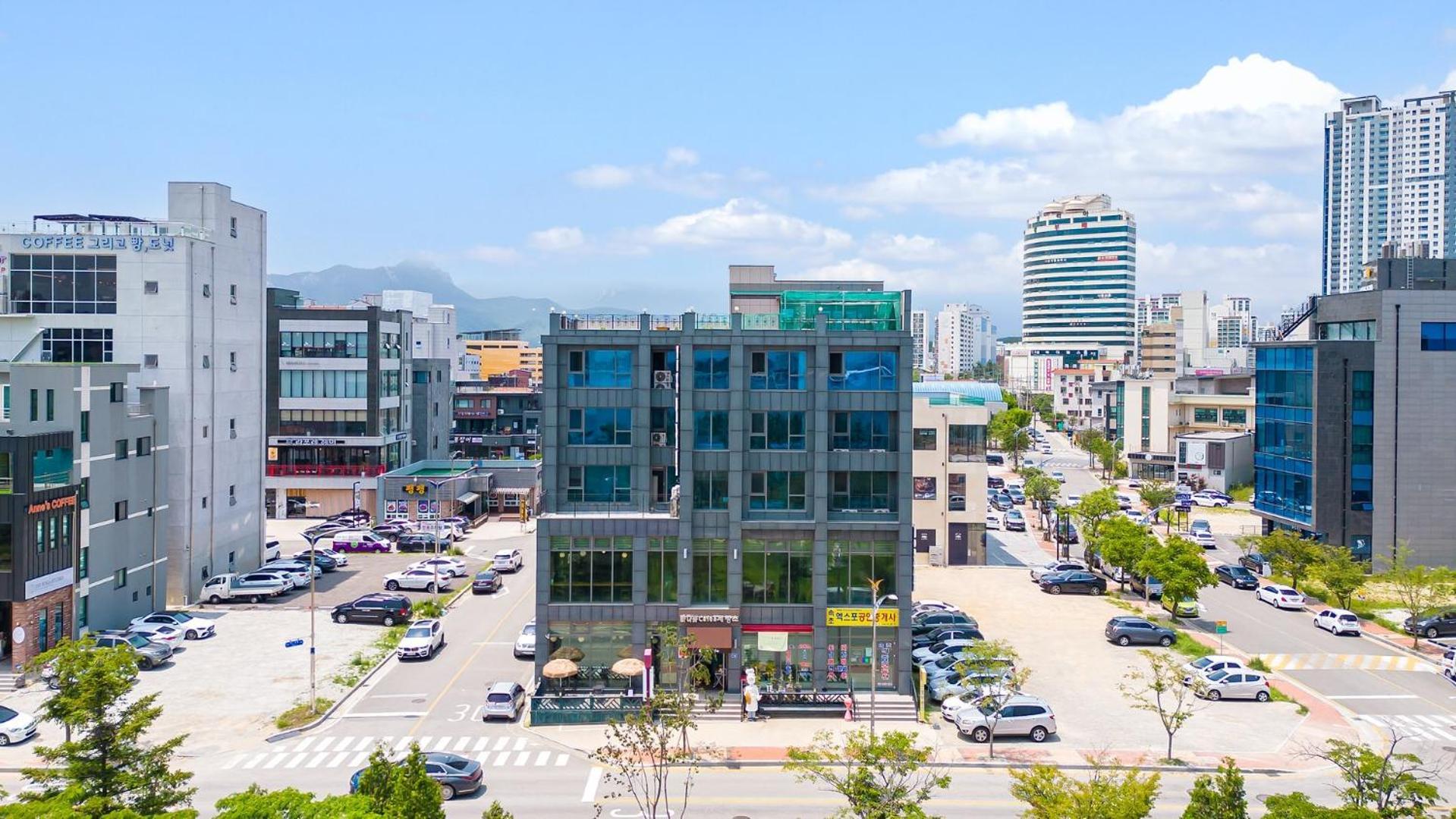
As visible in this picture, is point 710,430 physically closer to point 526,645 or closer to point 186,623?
point 526,645

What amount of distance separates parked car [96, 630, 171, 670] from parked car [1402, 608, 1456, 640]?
7224 cm

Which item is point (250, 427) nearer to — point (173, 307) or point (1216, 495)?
point (173, 307)

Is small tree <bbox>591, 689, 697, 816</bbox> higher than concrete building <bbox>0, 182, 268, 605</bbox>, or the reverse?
concrete building <bbox>0, 182, 268, 605</bbox>

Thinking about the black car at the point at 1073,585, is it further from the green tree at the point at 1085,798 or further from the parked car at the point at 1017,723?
the green tree at the point at 1085,798

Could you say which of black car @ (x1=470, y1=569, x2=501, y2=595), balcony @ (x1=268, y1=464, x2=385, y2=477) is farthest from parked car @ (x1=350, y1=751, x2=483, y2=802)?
balcony @ (x1=268, y1=464, x2=385, y2=477)

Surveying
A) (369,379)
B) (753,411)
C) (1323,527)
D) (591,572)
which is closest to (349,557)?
(369,379)

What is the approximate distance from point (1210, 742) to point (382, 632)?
46.2 metres

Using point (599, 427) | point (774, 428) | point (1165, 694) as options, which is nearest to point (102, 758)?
point (599, 427)

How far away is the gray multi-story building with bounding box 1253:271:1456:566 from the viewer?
8106 cm

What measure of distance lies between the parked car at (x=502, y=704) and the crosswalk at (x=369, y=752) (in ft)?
6.49

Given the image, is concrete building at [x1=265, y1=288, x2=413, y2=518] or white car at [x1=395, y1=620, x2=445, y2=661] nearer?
white car at [x1=395, y1=620, x2=445, y2=661]

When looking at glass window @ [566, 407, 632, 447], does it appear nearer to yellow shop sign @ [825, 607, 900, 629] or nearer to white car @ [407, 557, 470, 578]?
yellow shop sign @ [825, 607, 900, 629]

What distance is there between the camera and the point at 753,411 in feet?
167

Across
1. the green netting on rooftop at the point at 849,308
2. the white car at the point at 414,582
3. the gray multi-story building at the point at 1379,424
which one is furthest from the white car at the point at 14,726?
the gray multi-story building at the point at 1379,424
